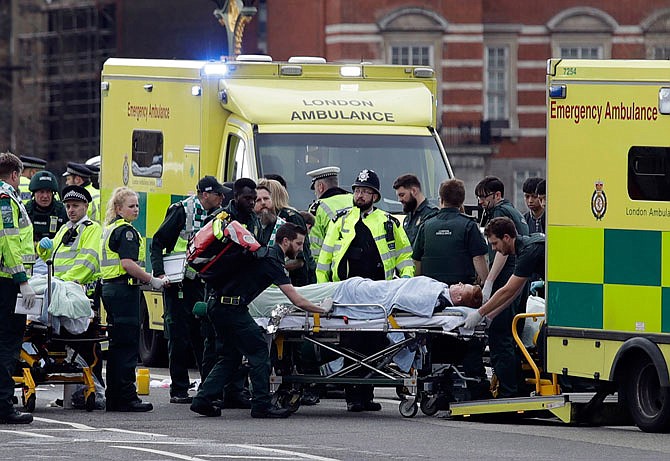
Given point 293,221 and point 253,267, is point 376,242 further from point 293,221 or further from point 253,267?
point 253,267

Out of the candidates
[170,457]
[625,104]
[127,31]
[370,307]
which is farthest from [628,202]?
[127,31]

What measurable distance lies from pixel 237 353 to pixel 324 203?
7.44ft

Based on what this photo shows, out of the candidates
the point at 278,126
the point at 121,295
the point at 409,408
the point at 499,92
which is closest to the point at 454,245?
the point at 409,408

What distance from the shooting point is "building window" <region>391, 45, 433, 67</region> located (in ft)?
195

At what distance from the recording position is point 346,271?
15234mm

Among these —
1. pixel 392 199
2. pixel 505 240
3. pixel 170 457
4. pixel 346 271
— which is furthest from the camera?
pixel 392 199

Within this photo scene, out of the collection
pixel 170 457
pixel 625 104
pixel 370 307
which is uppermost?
pixel 625 104

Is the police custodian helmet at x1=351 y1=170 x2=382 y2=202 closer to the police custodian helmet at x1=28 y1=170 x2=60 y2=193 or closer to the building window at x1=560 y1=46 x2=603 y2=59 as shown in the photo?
the police custodian helmet at x1=28 y1=170 x2=60 y2=193

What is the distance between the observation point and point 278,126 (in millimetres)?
18344

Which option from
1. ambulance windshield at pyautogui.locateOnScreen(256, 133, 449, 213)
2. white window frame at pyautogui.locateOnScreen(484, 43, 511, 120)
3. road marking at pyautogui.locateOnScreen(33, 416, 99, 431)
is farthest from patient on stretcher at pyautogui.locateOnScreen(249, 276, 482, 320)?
white window frame at pyautogui.locateOnScreen(484, 43, 511, 120)

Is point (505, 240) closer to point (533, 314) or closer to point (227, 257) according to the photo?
point (533, 314)

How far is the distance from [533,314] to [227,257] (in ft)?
7.58

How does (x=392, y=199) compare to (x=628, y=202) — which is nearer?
(x=628, y=202)

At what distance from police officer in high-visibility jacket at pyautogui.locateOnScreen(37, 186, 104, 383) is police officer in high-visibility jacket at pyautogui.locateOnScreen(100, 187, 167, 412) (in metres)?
0.24
